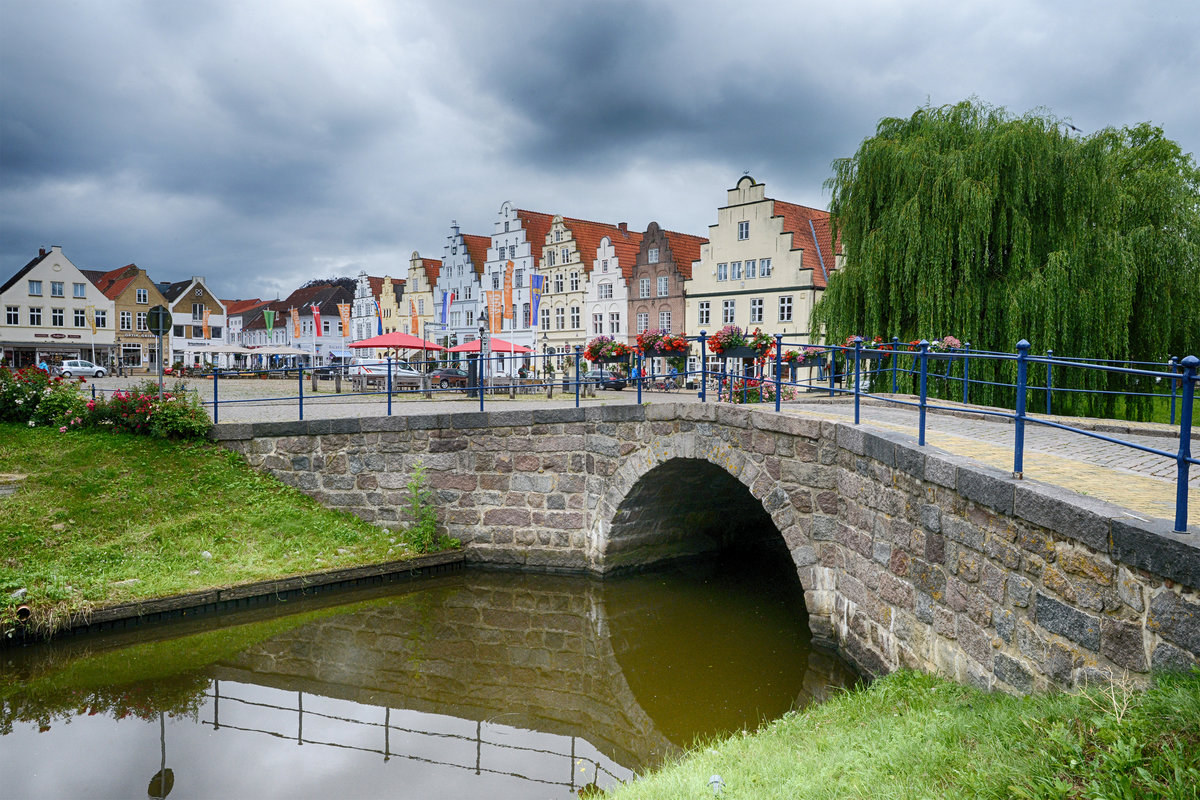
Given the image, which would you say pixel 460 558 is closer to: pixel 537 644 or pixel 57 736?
pixel 537 644

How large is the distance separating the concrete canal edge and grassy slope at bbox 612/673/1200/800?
6.75 meters

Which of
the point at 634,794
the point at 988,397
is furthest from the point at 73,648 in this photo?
the point at 988,397

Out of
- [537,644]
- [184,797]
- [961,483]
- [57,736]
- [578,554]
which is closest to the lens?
[961,483]

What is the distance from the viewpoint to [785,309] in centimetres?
3384

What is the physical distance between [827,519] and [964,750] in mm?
4930

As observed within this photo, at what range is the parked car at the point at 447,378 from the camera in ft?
93.6

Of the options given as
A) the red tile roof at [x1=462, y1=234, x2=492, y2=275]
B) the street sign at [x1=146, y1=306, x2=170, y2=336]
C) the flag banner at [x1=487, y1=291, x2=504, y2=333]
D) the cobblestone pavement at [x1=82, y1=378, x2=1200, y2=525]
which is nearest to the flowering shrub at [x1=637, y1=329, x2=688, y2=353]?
the cobblestone pavement at [x1=82, y1=378, x2=1200, y2=525]

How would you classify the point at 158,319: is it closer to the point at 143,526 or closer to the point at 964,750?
the point at 143,526

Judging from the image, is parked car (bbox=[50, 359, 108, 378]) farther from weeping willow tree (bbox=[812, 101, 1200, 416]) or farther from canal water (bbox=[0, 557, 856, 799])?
weeping willow tree (bbox=[812, 101, 1200, 416])

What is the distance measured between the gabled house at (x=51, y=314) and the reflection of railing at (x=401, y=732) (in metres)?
55.5

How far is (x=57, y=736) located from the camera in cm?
712

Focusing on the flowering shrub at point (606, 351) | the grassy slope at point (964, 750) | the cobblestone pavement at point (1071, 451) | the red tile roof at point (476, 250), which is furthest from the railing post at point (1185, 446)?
the red tile roof at point (476, 250)

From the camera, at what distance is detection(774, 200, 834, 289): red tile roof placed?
33156 mm

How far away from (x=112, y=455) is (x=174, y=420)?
105 cm
